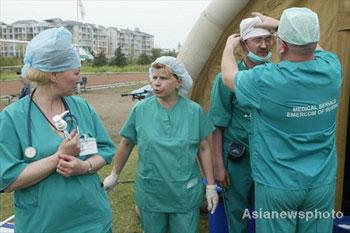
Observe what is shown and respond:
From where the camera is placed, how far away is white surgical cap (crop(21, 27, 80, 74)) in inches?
82.7

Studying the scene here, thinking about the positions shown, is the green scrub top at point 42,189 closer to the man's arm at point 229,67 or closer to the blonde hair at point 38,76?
the blonde hair at point 38,76

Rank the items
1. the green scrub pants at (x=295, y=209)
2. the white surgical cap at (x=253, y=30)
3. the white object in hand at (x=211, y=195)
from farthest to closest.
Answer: the white object in hand at (x=211, y=195) < the white surgical cap at (x=253, y=30) < the green scrub pants at (x=295, y=209)

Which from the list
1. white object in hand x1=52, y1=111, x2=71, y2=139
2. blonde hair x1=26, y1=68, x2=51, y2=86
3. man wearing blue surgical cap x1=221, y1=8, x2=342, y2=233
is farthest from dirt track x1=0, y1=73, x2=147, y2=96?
man wearing blue surgical cap x1=221, y1=8, x2=342, y2=233

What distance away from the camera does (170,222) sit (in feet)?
9.72

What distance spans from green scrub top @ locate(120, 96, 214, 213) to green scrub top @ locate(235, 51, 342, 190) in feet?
1.79

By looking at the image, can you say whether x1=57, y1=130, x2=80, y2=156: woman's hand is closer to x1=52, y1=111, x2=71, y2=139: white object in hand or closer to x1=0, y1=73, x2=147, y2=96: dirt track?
x1=52, y1=111, x2=71, y2=139: white object in hand

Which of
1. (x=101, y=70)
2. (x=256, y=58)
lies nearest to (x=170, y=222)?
(x=256, y=58)

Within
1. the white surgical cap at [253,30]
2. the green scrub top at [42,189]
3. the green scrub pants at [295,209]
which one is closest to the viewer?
the green scrub top at [42,189]

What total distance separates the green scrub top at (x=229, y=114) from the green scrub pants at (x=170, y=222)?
658 mm

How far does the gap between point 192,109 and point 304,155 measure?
0.90 meters

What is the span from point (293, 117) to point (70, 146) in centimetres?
125

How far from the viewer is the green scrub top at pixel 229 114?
9.94 ft

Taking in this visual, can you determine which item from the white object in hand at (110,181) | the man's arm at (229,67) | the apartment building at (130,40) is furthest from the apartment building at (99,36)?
the man's arm at (229,67)

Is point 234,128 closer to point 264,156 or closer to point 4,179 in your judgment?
point 264,156
